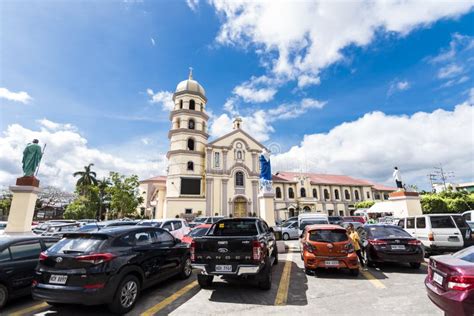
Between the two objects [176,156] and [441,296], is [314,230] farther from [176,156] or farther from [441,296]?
[176,156]

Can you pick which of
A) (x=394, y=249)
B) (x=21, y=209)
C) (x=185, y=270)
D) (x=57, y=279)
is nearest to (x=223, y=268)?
(x=185, y=270)

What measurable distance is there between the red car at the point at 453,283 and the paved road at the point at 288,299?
1.27 metres

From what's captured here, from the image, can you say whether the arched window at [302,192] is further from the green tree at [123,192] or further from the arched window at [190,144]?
the green tree at [123,192]

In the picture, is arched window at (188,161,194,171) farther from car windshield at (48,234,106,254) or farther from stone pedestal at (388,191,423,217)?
car windshield at (48,234,106,254)

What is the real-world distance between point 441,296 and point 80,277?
5.95 m

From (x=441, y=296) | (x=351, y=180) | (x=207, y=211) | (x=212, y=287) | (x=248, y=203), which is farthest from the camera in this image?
(x=351, y=180)

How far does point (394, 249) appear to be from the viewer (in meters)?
7.66

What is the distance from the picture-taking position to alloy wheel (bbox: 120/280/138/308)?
15.4ft

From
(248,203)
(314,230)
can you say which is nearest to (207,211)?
(248,203)

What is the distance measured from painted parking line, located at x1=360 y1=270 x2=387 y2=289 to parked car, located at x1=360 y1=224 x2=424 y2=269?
0.66 m

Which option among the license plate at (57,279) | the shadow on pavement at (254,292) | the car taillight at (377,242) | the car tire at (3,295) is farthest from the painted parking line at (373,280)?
the car tire at (3,295)

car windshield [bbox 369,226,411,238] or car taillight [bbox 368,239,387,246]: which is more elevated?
car windshield [bbox 369,226,411,238]

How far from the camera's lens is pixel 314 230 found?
25.1ft

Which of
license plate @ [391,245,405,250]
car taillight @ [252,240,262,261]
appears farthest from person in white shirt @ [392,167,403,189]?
car taillight @ [252,240,262,261]
